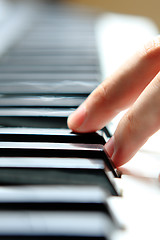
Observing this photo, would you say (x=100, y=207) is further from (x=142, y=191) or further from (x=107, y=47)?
(x=107, y=47)

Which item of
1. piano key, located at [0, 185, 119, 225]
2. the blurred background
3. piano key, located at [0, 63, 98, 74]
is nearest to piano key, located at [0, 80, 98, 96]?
piano key, located at [0, 63, 98, 74]

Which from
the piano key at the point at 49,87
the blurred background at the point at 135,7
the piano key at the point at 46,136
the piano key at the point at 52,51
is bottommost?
the piano key at the point at 46,136

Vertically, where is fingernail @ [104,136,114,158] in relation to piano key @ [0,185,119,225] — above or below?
above

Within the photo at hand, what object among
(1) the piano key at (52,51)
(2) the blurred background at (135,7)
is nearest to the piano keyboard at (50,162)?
(1) the piano key at (52,51)

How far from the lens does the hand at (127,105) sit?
628 mm

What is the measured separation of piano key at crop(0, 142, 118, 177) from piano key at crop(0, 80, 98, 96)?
1.08 feet

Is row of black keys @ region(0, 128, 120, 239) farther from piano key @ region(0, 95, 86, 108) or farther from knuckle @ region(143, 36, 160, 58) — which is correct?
knuckle @ region(143, 36, 160, 58)

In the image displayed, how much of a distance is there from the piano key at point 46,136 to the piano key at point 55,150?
0.8 inches

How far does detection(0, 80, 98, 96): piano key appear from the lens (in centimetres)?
89

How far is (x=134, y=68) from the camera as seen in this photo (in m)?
0.75

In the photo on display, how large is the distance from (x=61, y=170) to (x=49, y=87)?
0.48 meters

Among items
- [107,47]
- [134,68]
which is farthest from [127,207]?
[107,47]

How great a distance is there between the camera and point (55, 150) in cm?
55

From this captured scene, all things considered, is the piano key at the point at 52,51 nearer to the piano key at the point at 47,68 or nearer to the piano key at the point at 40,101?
the piano key at the point at 47,68
